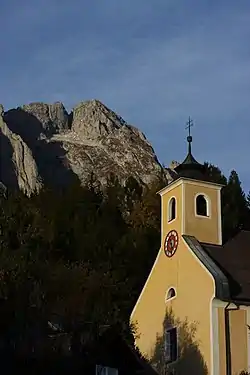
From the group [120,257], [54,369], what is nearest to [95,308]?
[54,369]

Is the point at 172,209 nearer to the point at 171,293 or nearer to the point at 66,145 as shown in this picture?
the point at 171,293

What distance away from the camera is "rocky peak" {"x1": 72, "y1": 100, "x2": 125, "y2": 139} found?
394ft

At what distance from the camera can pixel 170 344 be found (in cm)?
3081

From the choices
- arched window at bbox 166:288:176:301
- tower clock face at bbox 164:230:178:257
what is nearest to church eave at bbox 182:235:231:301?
tower clock face at bbox 164:230:178:257

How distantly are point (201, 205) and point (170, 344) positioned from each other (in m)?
5.64

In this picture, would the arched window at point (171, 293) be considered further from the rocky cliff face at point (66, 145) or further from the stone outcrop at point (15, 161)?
the stone outcrop at point (15, 161)

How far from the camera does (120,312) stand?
34.9 meters

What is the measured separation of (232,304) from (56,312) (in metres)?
8.37

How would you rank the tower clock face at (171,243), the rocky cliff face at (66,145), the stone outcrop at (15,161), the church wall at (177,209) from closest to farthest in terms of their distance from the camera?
the tower clock face at (171,243) → the church wall at (177,209) → the stone outcrop at (15,161) → the rocky cliff face at (66,145)

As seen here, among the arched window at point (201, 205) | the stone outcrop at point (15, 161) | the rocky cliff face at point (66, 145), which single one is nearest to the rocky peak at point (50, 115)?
the rocky cliff face at point (66, 145)

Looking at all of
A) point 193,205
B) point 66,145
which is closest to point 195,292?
point 193,205

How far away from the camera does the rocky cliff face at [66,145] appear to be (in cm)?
10425

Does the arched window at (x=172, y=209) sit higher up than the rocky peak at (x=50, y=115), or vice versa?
the rocky peak at (x=50, y=115)

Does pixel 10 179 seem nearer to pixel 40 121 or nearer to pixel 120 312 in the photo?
pixel 40 121
